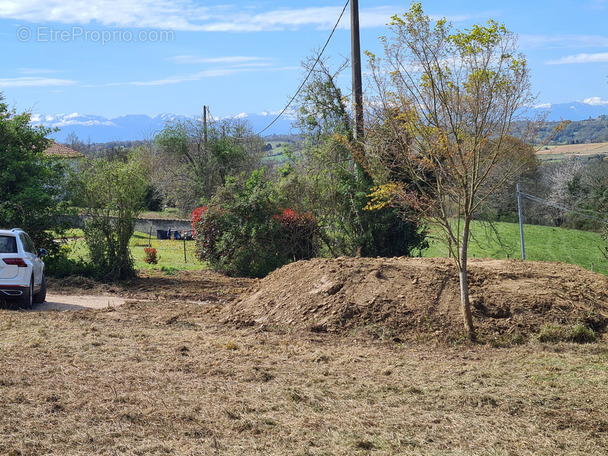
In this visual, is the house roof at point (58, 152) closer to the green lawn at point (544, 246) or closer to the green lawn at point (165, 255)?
the green lawn at point (165, 255)

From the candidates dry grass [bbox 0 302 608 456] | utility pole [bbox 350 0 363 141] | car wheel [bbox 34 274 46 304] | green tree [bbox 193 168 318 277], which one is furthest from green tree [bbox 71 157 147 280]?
dry grass [bbox 0 302 608 456]

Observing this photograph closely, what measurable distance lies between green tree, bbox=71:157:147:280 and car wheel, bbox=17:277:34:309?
181 inches

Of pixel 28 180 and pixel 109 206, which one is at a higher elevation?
pixel 28 180

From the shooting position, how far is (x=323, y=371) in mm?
7625

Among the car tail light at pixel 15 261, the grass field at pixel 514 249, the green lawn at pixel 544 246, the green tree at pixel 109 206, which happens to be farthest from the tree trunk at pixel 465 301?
the green lawn at pixel 544 246

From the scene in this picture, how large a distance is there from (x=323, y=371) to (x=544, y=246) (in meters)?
27.0

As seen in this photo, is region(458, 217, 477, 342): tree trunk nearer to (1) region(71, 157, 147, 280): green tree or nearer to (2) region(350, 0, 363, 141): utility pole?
(2) region(350, 0, 363, 141): utility pole

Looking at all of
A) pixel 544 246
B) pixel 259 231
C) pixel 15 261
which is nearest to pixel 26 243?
pixel 15 261

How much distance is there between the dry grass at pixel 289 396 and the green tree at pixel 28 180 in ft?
26.7

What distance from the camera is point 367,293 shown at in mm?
10734

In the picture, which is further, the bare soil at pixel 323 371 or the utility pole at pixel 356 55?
the utility pole at pixel 356 55

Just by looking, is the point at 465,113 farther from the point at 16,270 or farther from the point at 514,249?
the point at 514,249

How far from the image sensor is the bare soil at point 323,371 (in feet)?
17.4

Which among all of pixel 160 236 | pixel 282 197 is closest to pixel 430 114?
pixel 282 197
